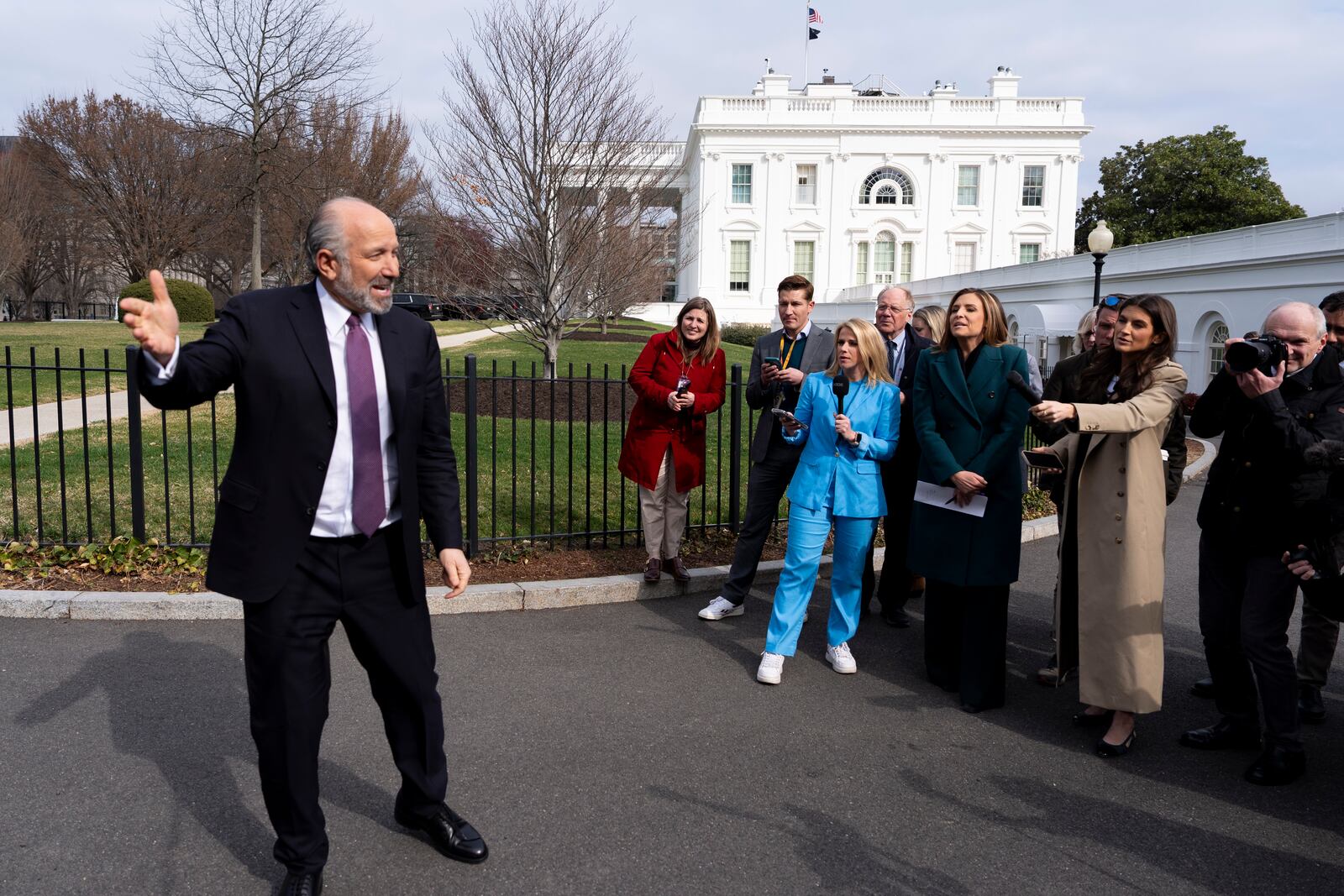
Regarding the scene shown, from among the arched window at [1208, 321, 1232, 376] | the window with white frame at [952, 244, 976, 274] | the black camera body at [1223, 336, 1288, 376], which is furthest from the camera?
the window with white frame at [952, 244, 976, 274]

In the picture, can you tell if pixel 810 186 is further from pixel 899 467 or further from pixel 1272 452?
pixel 1272 452

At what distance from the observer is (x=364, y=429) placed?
299cm

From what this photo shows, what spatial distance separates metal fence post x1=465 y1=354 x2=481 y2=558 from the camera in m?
6.83

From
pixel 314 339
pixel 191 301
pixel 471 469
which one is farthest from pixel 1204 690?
pixel 191 301

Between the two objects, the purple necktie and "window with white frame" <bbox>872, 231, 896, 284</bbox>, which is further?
"window with white frame" <bbox>872, 231, 896, 284</bbox>

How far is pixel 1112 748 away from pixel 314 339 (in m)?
3.63

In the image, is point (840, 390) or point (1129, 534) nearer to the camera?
point (1129, 534)

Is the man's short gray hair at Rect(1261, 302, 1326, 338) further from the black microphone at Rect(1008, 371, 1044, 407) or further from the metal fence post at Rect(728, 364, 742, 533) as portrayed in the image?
the metal fence post at Rect(728, 364, 742, 533)

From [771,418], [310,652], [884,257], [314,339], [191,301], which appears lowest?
[310,652]

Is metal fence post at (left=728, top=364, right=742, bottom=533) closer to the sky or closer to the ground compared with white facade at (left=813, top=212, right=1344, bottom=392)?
closer to the ground

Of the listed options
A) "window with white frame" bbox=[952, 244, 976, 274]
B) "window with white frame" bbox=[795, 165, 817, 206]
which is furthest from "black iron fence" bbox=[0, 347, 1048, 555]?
"window with white frame" bbox=[952, 244, 976, 274]

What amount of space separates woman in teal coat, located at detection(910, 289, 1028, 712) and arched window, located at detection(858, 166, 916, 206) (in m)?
59.8

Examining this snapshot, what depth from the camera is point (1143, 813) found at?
12.3 ft

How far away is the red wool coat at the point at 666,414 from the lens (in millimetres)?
6270
